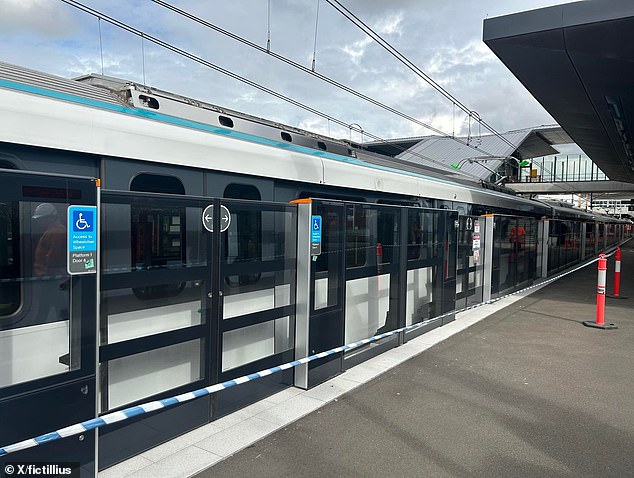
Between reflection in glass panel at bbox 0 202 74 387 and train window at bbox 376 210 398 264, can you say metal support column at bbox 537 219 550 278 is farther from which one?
reflection in glass panel at bbox 0 202 74 387

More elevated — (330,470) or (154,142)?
(154,142)

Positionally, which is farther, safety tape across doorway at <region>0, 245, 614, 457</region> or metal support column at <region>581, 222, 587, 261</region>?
metal support column at <region>581, 222, 587, 261</region>

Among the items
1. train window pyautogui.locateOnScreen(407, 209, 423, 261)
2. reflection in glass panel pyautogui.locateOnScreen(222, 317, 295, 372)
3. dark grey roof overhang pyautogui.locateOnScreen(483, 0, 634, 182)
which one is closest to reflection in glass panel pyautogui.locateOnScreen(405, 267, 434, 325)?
train window pyautogui.locateOnScreen(407, 209, 423, 261)

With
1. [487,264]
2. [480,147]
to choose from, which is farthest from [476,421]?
[480,147]

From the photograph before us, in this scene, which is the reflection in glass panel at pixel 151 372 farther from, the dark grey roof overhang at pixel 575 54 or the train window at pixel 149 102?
the dark grey roof overhang at pixel 575 54

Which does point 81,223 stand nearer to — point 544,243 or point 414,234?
point 414,234

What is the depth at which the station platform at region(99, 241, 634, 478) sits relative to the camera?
373cm

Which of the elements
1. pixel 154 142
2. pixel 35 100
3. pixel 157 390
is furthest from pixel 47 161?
pixel 157 390

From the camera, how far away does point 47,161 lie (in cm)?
339

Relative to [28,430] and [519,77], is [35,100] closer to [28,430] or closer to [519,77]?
[28,430]

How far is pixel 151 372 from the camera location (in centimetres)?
395

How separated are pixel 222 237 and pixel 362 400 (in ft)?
7.12

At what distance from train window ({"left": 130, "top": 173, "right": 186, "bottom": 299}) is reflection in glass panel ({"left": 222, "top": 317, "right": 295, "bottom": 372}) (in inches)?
35.3

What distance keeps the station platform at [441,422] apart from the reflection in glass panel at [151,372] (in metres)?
0.46
